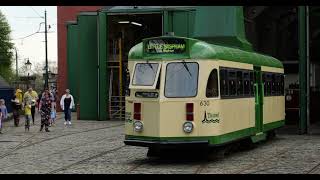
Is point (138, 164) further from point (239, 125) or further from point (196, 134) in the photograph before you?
point (239, 125)

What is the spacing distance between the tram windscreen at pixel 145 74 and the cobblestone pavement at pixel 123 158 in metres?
1.88

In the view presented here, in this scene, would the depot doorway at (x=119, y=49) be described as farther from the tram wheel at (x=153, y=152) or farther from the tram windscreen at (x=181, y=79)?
the tram windscreen at (x=181, y=79)

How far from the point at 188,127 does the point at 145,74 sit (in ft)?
5.20

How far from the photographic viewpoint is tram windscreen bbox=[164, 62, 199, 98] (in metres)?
14.8

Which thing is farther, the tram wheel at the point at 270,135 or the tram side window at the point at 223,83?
the tram wheel at the point at 270,135

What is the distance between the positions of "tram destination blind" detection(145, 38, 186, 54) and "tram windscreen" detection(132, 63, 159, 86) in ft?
1.17

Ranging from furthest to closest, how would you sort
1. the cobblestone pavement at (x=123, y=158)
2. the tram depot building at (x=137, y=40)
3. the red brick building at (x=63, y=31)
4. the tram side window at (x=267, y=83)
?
the red brick building at (x=63, y=31)
the tram depot building at (x=137, y=40)
the tram side window at (x=267, y=83)
the cobblestone pavement at (x=123, y=158)

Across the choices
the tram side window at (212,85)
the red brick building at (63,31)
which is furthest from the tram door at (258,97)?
the red brick building at (63,31)

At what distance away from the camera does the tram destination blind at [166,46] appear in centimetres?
1512
